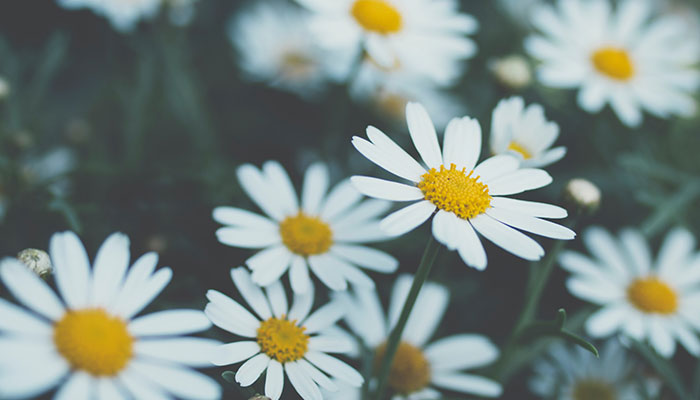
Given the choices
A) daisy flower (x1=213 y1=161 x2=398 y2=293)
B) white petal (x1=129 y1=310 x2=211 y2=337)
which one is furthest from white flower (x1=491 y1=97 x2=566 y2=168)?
white petal (x1=129 y1=310 x2=211 y2=337)

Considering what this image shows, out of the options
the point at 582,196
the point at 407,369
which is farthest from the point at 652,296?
the point at 407,369

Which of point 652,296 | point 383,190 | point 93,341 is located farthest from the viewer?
point 652,296

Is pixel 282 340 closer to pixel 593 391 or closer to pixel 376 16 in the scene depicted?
pixel 593 391

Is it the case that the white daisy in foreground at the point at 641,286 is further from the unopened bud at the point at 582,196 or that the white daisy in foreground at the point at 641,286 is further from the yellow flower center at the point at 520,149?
the yellow flower center at the point at 520,149

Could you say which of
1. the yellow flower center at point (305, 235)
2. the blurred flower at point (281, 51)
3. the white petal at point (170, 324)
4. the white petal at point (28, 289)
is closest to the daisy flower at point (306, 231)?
the yellow flower center at point (305, 235)

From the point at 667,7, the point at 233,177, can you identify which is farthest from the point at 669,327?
the point at 667,7

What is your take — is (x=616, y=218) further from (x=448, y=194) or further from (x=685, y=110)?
(x=448, y=194)

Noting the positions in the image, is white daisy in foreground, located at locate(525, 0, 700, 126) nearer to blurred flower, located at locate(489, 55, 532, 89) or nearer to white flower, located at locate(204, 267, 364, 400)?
blurred flower, located at locate(489, 55, 532, 89)
